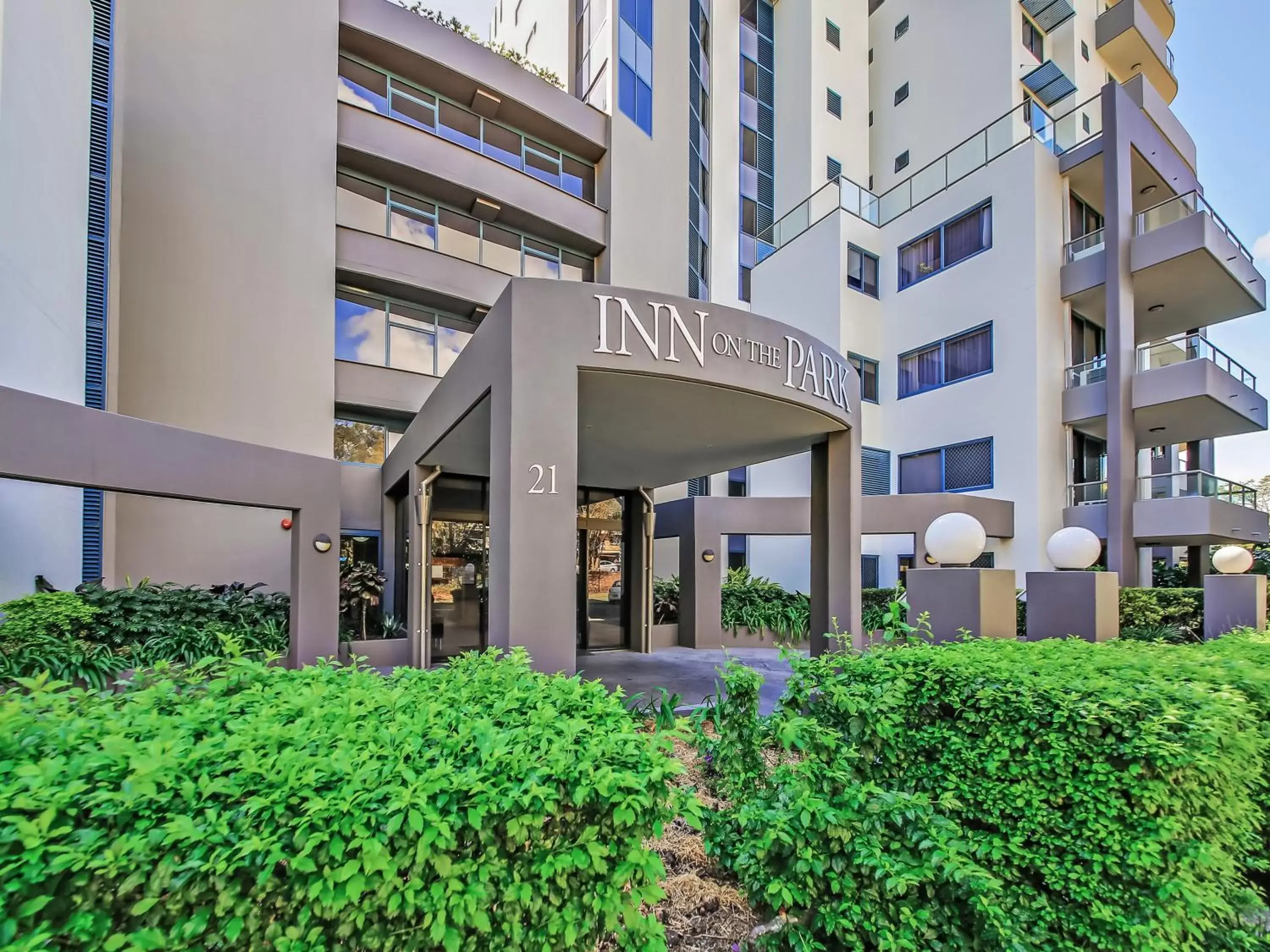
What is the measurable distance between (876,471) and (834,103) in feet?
42.3

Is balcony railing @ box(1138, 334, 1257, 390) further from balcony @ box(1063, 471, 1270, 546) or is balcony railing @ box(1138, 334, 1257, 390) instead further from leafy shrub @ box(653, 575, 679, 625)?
leafy shrub @ box(653, 575, 679, 625)

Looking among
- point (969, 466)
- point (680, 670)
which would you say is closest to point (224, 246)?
point (680, 670)

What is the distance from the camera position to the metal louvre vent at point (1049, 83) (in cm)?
1606

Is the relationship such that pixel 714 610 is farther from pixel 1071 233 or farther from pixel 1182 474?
pixel 1071 233

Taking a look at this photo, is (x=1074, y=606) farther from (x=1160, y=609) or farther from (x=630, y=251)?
(x=630, y=251)

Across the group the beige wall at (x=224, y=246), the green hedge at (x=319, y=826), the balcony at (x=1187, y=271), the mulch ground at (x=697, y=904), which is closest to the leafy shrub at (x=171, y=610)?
the beige wall at (x=224, y=246)

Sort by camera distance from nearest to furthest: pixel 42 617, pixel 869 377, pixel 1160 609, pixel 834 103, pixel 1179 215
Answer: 1. pixel 42 617
2. pixel 1160 609
3. pixel 1179 215
4. pixel 869 377
5. pixel 834 103

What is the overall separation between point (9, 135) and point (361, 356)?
731 centimetres

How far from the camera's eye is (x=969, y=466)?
49.0ft

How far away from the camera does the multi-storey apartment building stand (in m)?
11.8

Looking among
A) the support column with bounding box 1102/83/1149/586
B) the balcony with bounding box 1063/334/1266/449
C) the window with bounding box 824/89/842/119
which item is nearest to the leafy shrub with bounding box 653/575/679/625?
the support column with bounding box 1102/83/1149/586

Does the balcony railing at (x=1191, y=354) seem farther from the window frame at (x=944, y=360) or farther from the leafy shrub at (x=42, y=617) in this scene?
the leafy shrub at (x=42, y=617)

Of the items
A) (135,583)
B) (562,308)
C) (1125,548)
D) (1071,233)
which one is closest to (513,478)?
(562,308)

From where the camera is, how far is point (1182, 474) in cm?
1298
